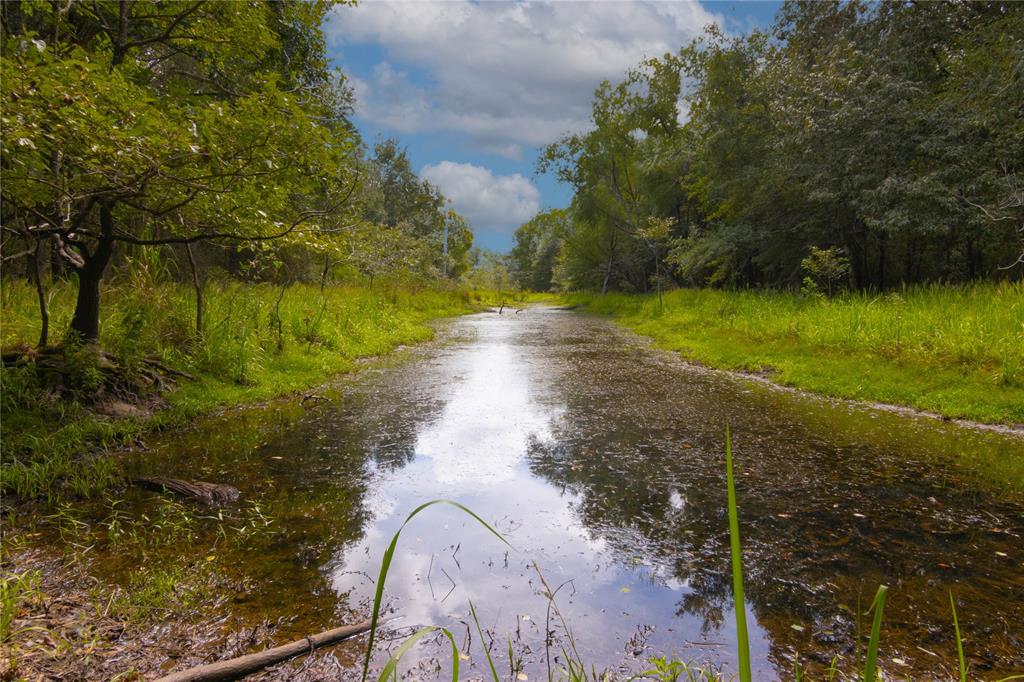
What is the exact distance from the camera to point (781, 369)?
9.26 meters

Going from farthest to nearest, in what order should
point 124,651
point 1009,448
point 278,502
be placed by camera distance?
point 1009,448 → point 278,502 → point 124,651

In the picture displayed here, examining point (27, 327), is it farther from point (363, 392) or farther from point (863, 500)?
point (863, 500)

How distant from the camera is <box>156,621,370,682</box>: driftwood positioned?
2107 mm

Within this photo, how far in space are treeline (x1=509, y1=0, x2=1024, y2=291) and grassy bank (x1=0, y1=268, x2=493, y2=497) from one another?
1255cm

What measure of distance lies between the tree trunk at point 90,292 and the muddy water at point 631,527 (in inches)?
72.1

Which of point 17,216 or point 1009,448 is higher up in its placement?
point 17,216

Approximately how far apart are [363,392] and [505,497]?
4.55 m

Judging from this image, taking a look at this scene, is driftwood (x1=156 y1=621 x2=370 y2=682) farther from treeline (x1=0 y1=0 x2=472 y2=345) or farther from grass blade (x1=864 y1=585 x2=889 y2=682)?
treeline (x1=0 y1=0 x2=472 y2=345)

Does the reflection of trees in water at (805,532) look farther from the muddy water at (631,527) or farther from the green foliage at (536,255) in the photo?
the green foliage at (536,255)

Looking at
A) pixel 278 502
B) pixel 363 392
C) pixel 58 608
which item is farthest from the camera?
pixel 363 392

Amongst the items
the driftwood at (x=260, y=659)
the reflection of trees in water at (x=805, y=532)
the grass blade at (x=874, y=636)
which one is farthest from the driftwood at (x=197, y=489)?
the grass blade at (x=874, y=636)

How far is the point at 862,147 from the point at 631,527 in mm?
13579

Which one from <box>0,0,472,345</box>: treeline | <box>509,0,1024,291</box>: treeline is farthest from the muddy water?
<box>509,0,1024,291</box>: treeline

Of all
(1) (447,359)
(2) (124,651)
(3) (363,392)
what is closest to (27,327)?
(3) (363,392)
